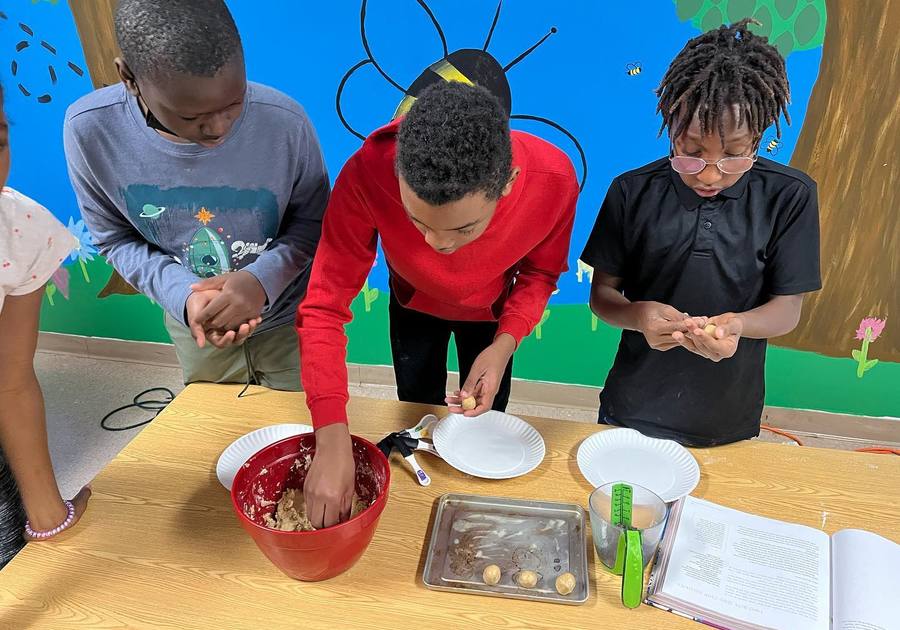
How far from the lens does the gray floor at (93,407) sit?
2438 millimetres

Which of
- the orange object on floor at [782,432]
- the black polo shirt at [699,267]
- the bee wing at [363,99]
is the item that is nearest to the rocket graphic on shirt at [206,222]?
the black polo shirt at [699,267]

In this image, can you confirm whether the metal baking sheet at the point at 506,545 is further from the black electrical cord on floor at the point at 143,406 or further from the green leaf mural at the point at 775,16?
the black electrical cord on floor at the point at 143,406

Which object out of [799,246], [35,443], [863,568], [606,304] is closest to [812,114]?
[799,246]

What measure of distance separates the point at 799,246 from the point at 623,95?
42.9 inches

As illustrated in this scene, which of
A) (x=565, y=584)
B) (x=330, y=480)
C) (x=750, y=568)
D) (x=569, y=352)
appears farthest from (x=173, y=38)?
(x=569, y=352)

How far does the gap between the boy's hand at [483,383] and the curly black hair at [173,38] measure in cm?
69

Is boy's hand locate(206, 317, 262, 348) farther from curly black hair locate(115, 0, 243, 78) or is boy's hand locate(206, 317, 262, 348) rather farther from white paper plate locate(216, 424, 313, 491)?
curly black hair locate(115, 0, 243, 78)

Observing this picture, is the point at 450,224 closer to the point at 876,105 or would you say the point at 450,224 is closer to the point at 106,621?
the point at 106,621

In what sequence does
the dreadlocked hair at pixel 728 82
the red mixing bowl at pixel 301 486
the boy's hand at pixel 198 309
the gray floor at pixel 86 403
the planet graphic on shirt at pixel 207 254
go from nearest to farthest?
1. the red mixing bowl at pixel 301 486
2. the dreadlocked hair at pixel 728 82
3. the boy's hand at pixel 198 309
4. the planet graphic on shirt at pixel 207 254
5. the gray floor at pixel 86 403

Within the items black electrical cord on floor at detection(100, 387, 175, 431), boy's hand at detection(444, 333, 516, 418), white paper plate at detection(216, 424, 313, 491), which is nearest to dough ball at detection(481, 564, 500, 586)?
boy's hand at detection(444, 333, 516, 418)

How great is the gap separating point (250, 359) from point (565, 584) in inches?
42.1

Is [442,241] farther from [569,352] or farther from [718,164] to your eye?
[569,352]

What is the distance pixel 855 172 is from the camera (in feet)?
6.98

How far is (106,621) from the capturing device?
94cm
